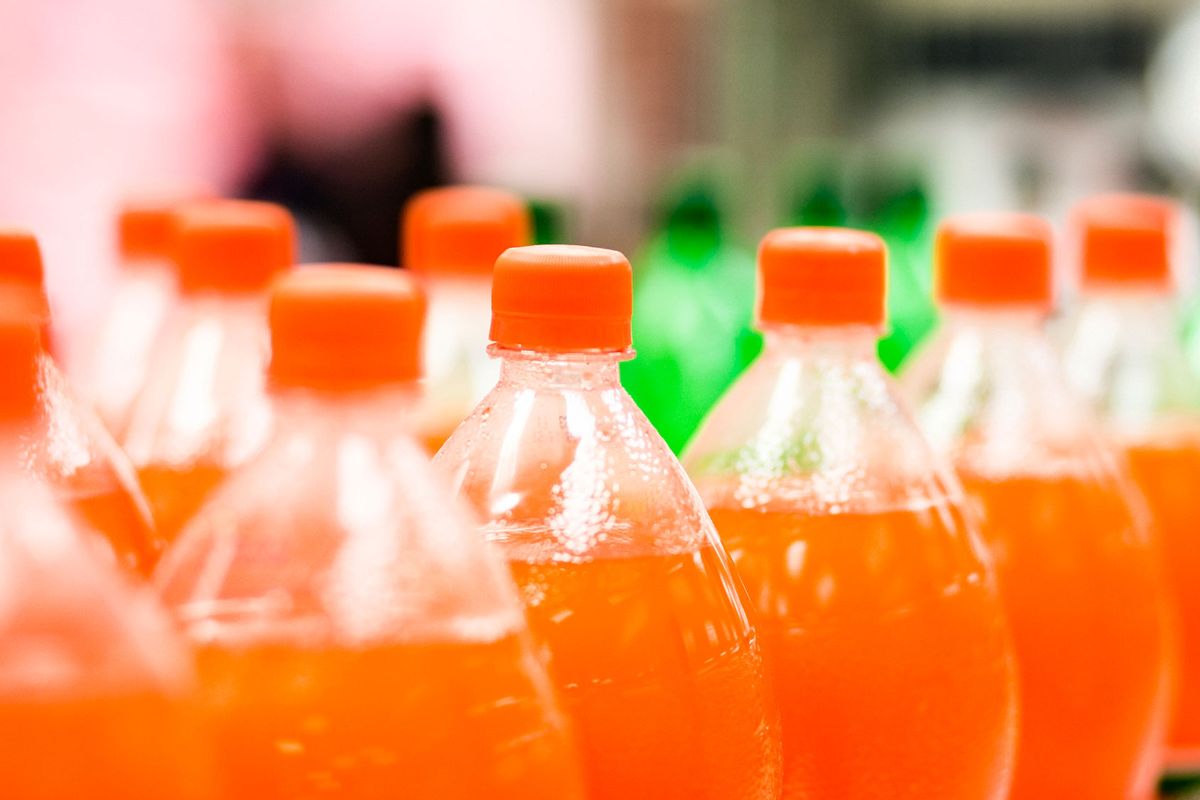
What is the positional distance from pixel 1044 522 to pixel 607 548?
1.21 ft

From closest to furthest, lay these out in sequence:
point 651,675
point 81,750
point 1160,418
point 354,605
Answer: point 81,750 < point 354,605 < point 651,675 < point 1160,418

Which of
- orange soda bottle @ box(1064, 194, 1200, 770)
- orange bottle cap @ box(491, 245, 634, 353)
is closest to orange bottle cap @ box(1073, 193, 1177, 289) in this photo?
orange soda bottle @ box(1064, 194, 1200, 770)

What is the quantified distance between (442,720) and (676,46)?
2175 mm

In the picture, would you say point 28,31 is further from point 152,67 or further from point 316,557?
point 316,557

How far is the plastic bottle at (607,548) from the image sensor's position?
58 centimetres

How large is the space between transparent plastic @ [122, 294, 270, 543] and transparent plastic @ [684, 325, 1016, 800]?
0.96 ft

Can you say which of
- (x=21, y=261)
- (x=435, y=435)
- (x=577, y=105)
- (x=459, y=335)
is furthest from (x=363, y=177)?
(x=21, y=261)

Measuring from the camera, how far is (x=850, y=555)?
2.31 ft

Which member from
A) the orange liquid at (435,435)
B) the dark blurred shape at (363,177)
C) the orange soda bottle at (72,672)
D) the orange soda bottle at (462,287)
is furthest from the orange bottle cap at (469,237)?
the dark blurred shape at (363,177)

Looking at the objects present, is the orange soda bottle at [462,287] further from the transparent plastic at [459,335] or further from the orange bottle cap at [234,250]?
the orange bottle cap at [234,250]

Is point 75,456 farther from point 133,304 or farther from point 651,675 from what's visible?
point 133,304

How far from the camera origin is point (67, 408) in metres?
0.64

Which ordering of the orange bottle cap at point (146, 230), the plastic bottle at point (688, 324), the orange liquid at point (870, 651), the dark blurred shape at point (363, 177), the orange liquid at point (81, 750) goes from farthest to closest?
the dark blurred shape at point (363, 177) → the plastic bottle at point (688, 324) → the orange bottle cap at point (146, 230) → the orange liquid at point (870, 651) → the orange liquid at point (81, 750)

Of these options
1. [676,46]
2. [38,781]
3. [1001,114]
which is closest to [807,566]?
[38,781]
